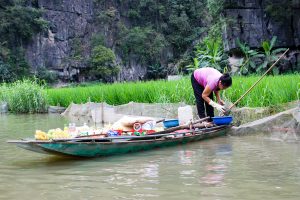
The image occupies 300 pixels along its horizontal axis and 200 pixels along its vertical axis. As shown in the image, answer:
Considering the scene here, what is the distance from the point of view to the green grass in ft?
23.6

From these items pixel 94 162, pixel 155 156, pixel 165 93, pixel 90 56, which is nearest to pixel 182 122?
pixel 155 156

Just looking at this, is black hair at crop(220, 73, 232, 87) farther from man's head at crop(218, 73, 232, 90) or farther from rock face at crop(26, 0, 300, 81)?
rock face at crop(26, 0, 300, 81)

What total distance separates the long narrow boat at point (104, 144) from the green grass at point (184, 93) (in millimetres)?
2138

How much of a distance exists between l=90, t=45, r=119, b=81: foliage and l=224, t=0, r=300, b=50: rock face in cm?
1095

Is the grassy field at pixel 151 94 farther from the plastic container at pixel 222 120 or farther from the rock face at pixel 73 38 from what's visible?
the rock face at pixel 73 38

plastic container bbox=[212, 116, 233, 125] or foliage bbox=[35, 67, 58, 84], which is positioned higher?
foliage bbox=[35, 67, 58, 84]

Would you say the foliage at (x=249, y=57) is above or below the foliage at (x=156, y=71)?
below

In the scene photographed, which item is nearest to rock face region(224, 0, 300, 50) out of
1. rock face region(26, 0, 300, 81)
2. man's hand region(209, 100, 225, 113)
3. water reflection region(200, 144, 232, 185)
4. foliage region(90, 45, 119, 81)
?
foliage region(90, 45, 119, 81)

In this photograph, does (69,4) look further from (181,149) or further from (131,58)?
(181,149)

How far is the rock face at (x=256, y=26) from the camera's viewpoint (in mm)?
20125

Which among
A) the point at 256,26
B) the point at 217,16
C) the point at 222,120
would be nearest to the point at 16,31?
the point at 217,16

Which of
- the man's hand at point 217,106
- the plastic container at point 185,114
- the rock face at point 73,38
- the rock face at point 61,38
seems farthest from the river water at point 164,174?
the rock face at point 73,38

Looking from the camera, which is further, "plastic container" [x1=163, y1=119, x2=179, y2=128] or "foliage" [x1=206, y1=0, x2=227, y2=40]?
"foliage" [x1=206, y1=0, x2=227, y2=40]

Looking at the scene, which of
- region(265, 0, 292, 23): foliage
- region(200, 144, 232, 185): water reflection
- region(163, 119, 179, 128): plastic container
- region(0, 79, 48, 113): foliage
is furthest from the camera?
region(265, 0, 292, 23): foliage
